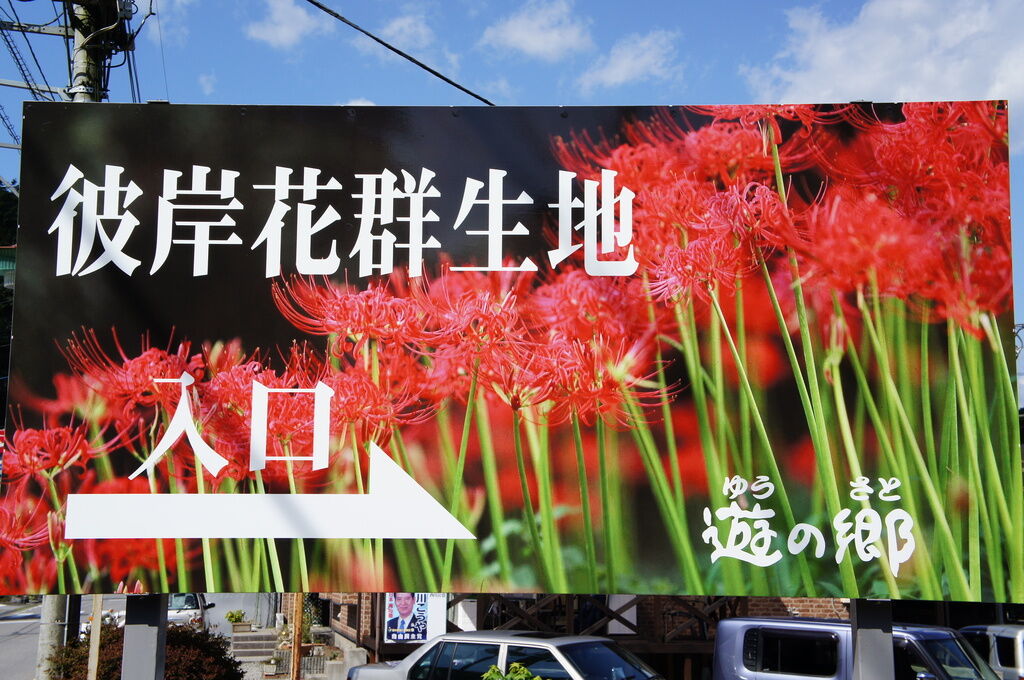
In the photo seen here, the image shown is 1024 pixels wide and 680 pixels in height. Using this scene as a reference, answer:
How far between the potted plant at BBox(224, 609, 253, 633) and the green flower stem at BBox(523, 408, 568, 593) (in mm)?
16553

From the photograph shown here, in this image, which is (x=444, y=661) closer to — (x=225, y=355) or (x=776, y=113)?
(x=225, y=355)

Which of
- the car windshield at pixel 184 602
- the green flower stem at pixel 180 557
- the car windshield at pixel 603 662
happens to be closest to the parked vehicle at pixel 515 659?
the car windshield at pixel 603 662

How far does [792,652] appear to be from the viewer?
32.3 ft

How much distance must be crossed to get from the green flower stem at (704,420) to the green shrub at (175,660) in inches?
248

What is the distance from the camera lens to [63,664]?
10.6 m

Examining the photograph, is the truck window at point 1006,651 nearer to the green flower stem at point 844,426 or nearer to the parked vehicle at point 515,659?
the parked vehicle at point 515,659

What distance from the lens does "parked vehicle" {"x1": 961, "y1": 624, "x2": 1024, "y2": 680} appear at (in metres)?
12.1

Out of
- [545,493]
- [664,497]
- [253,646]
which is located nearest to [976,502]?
[664,497]

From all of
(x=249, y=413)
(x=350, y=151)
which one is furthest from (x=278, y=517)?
(x=350, y=151)

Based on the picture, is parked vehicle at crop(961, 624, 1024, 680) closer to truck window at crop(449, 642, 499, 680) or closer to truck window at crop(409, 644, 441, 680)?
truck window at crop(449, 642, 499, 680)

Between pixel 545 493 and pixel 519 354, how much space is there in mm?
918

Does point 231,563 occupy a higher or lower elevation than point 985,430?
lower

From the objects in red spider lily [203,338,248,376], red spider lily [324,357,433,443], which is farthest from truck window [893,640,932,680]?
red spider lily [203,338,248,376]

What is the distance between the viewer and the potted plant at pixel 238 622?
21.2 m
